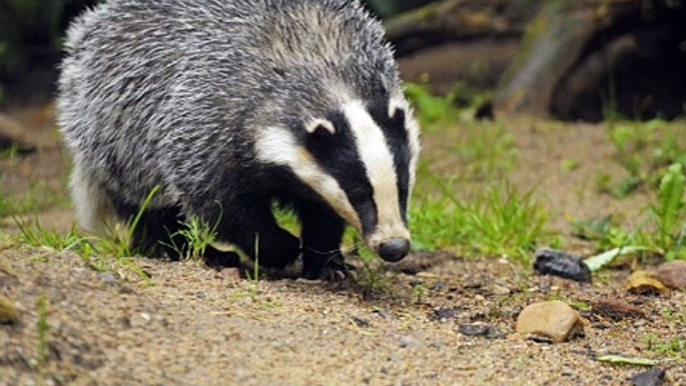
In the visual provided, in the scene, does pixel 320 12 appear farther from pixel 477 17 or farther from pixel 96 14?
pixel 477 17

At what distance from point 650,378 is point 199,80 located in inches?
91.8

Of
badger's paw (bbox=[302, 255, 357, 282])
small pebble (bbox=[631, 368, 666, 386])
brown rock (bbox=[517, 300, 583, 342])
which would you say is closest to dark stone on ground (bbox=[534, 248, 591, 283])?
badger's paw (bbox=[302, 255, 357, 282])

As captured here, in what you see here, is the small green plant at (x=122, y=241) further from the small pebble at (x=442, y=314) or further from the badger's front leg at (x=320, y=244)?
the small pebble at (x=442, y=314)

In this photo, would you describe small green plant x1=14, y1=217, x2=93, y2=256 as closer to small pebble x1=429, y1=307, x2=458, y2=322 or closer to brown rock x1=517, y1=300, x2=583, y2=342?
small pebble x1=429, y1=307, x2=458, y2=322

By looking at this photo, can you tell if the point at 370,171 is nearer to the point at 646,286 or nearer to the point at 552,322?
the point at 552,322

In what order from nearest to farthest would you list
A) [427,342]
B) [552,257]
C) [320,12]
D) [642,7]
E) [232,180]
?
[427,342] → [232,180] → [320,12] → [552,257] → [642,7]

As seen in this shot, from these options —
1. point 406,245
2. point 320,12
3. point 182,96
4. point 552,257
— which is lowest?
point 552,257

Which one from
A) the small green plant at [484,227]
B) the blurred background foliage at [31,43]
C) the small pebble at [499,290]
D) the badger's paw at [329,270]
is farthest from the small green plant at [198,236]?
the blurred background foliage at [31,43]

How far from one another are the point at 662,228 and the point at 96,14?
297 cm

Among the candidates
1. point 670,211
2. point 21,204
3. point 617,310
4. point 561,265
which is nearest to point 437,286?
point 561,265

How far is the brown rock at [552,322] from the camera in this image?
179 inches

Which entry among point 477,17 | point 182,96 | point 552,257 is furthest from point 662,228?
point 477,17

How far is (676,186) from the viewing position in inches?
249

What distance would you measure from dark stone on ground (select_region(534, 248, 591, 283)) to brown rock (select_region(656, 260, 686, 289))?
37 centimetres
